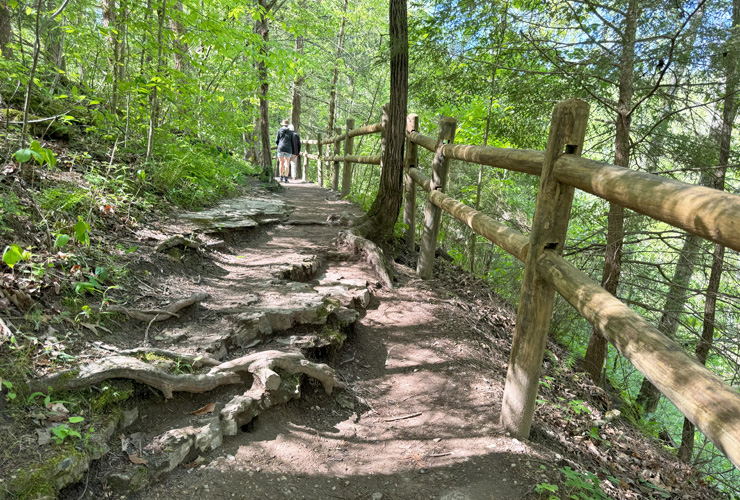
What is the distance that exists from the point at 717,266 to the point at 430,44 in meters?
4.58

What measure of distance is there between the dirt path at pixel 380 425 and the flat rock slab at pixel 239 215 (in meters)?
0.95

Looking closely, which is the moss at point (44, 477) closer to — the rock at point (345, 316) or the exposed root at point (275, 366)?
the exposed root at point (275, 366)

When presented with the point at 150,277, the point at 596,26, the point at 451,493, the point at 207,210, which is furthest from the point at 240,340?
the point at 596,26

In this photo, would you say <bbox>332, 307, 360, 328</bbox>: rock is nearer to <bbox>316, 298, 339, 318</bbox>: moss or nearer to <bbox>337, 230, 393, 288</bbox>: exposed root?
<bbox>316, 298, 339, 318</bbox>: moss

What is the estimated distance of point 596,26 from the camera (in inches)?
186

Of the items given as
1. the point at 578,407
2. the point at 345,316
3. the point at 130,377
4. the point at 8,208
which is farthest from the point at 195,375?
the point at 578,407

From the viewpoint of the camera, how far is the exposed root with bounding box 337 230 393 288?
16.0ft

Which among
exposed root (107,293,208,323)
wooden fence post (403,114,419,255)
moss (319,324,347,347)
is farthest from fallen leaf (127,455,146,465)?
wooden fence post (403,114,419,255)

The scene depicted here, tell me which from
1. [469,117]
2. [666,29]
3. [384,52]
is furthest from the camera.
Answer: [469,117]

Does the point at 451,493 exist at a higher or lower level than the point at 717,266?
lower

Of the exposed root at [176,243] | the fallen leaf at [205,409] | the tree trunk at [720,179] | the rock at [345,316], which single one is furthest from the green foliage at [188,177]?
the tree trunk at [720,179]

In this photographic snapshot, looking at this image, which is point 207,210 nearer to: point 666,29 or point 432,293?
point 432,293

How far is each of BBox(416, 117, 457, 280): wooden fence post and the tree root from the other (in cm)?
247

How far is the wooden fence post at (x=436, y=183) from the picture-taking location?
185 inches
